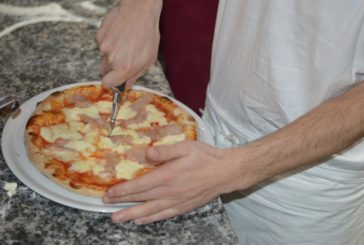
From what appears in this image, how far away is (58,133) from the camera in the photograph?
119 centimetres

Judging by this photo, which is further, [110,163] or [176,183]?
[110,163]

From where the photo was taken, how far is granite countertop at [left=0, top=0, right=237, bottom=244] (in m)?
0.97

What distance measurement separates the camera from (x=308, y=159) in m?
1.03

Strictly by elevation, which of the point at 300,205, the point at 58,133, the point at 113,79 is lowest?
the point at 300,205

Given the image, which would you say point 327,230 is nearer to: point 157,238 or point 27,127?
point 157,238

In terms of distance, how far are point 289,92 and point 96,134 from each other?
388mm

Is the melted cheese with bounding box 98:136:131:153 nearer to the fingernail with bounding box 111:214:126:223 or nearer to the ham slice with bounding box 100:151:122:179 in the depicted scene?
the ham slice with bounding box 100:151:122:179

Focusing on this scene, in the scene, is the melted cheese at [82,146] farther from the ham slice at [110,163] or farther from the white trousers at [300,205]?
the white trousers at [300,205]

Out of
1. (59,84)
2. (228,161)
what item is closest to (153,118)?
(59,84)

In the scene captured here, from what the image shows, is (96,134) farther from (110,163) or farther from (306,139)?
(306,139)

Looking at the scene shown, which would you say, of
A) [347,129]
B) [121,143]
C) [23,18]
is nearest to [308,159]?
[347,129]

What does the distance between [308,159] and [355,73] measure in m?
0.22

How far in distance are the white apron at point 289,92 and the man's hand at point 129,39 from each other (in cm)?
16

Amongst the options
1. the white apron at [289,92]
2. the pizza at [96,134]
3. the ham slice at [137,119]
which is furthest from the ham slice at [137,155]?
the white apron at [289,92]
